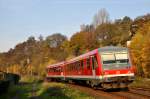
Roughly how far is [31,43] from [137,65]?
116196mm

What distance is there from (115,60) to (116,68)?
711 millimetres

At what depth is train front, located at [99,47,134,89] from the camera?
2347 centimetres

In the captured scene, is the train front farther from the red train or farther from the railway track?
the railway track

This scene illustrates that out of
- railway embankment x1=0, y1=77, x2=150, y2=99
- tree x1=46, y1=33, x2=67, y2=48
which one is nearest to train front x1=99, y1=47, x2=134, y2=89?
railway embankment x1=0, y1=77, x2=150, y2=99

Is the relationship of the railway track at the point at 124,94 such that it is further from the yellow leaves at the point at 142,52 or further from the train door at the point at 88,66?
the yellow leaves at the point at 142,52

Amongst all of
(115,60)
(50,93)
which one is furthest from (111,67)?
(50,93)

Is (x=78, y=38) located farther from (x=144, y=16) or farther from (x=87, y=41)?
(x=144, y=16)

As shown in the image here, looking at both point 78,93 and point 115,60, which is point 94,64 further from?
point 78,93

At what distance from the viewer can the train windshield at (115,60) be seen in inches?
944

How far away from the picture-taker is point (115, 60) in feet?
79.8

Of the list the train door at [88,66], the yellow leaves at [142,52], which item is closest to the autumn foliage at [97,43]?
the yellow leaves at [142,52]

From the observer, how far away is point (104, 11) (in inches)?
4309

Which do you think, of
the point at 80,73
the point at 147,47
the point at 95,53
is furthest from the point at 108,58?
the point at 147,47

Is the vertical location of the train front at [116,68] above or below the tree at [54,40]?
below
